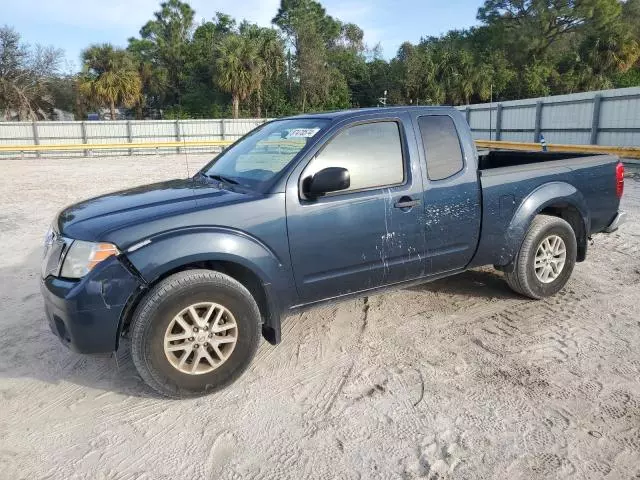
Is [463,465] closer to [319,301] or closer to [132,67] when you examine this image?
[319,301]

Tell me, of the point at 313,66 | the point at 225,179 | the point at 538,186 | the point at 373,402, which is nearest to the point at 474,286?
the point at 538,186

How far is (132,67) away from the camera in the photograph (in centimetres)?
3569

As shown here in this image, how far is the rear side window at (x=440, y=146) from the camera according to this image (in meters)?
4.03

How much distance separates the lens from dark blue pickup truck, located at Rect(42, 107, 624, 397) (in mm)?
3070

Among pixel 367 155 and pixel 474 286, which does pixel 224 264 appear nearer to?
pixel 367 155

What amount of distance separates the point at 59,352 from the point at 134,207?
1.44m

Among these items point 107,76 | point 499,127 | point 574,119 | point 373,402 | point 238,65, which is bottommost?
point 373,402

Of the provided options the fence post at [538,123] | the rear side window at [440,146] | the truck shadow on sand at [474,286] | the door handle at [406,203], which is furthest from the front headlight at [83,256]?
the fence post at [538,123]

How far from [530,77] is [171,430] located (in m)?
45.3

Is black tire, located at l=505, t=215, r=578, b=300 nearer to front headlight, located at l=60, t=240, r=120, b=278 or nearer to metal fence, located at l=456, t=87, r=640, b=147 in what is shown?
front headlight, located at l=60, t=240, r=120, b=278

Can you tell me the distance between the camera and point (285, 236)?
3.42 m

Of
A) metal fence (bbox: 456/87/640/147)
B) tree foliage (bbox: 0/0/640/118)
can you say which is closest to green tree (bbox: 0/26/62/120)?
tree foliage (bbox: 0/0/640/118)

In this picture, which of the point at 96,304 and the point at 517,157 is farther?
the point at 517,157

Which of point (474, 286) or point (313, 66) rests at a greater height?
point (313, 66)
